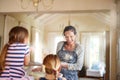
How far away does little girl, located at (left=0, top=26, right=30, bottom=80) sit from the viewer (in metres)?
1.74

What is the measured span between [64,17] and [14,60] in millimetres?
8859

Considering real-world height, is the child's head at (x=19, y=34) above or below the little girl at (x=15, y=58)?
above

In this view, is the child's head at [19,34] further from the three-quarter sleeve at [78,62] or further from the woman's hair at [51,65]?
the three-quarter sleeve at [78,62]

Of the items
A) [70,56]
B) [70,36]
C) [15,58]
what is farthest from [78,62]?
[15,58]

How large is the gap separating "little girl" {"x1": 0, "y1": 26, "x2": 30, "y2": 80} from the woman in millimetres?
432

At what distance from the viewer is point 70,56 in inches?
84.9

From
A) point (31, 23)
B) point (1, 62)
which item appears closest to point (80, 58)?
point (1, 62)

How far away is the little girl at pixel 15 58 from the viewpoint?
1736 millimetres

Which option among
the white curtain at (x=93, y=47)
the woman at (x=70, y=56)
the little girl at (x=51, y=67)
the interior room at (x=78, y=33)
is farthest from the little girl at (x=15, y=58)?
the white curtain at (x=93, y=47)

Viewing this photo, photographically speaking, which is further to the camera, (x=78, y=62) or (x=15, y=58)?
(x=78, y=62)

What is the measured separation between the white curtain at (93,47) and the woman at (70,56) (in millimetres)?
7940

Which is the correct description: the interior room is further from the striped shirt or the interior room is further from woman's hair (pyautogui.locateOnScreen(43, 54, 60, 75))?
woman's hair (pyautogui.locateOnScreen(43, 54, 60, 75))

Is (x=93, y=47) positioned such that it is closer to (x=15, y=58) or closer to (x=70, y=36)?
(x=70, y=36)

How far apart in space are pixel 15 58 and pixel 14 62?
32 millimetres
